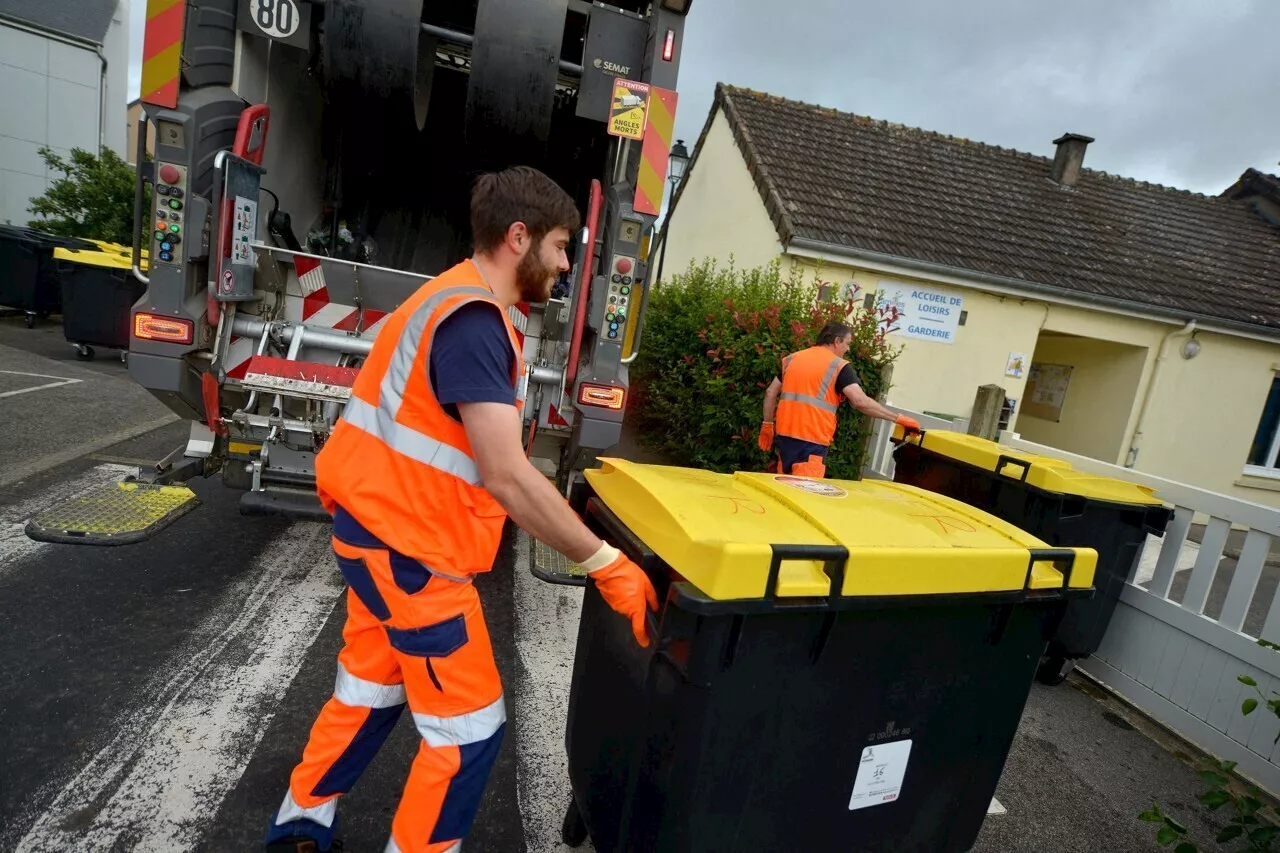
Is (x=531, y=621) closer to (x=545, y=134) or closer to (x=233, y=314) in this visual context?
(x=233, y=314)

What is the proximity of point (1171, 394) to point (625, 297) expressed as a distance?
960 cm

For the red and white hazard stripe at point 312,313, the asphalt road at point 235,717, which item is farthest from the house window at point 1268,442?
the red and white hazard stripe at point 312,313

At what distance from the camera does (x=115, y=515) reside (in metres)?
3.06

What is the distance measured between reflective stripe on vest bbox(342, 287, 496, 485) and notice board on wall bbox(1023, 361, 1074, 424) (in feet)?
36.3

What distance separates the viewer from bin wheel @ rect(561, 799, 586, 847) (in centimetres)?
193

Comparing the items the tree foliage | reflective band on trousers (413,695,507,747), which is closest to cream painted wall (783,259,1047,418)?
reflective band on trousers (413,695,507,747)

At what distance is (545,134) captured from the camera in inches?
158

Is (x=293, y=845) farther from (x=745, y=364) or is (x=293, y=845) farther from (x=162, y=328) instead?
(x=745, y=364)

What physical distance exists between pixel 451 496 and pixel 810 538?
78cm

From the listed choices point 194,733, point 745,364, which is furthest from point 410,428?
point 745,364

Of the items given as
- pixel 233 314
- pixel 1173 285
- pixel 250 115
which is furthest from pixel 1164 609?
pixel 1173 285

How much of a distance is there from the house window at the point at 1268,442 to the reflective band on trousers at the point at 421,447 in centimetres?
1274

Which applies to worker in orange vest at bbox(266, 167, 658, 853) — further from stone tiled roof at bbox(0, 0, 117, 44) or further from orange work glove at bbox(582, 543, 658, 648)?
stone tiled roof at bbox(0, 0, 117, 44)

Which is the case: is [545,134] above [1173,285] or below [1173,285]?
below
